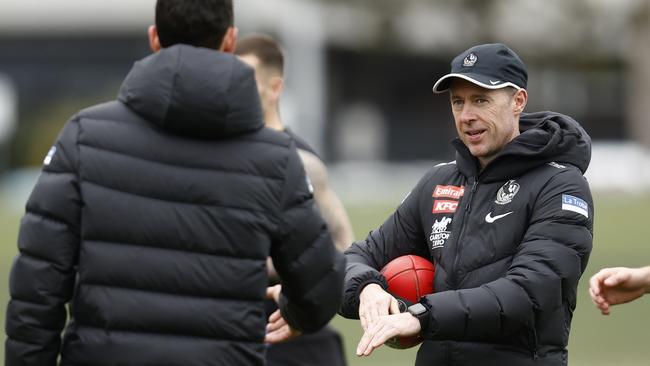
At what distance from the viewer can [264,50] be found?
7.64m

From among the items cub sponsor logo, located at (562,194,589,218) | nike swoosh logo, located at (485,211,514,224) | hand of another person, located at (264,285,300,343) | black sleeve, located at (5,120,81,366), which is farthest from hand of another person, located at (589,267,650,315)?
black sleeve, located at (5,120,81,366)

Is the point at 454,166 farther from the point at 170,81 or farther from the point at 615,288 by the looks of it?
the point at 170,81

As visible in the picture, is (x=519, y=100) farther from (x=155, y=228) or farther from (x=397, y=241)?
(x=155, y=228)

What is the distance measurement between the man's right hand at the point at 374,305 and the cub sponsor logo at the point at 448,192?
493mm

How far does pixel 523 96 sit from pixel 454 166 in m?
0.42

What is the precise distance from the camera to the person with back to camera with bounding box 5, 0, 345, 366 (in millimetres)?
4215

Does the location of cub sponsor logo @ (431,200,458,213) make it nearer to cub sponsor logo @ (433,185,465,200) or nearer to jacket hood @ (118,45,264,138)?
cub sponsor logo @ (433,185,465,200)

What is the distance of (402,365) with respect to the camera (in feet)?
43.5

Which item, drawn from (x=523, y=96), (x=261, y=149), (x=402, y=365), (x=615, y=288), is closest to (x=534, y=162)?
(x=523, y=96)

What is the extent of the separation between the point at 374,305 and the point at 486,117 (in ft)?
2.87

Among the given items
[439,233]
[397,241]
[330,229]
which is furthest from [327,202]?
[439,233]

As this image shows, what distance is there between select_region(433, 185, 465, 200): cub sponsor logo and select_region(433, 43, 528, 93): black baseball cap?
41 cm

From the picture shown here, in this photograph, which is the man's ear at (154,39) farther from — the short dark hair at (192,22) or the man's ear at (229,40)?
the man's ear at (229,40)

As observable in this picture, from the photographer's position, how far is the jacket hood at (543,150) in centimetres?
526
